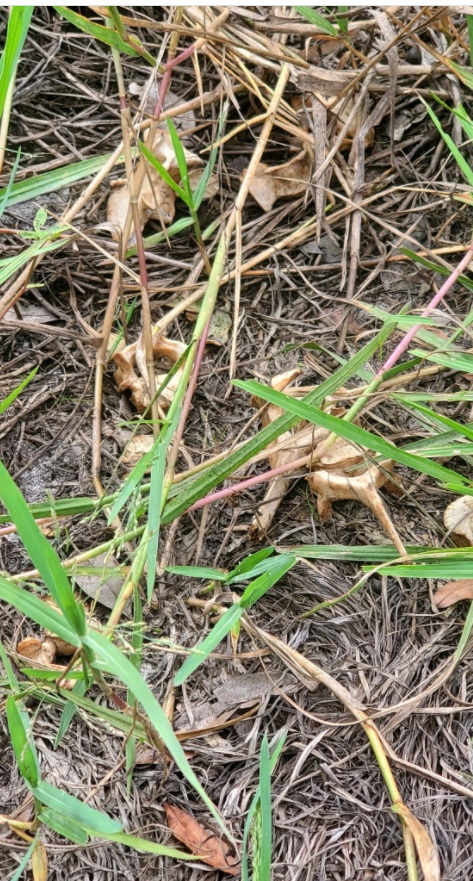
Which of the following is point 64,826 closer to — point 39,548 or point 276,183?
point 39,548

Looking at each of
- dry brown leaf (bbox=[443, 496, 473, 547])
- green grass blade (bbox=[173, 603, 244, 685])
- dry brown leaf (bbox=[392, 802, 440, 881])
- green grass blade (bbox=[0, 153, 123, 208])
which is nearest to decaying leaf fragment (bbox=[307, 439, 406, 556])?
dry brown leaf (bbox=[443, 496, 473, 547])

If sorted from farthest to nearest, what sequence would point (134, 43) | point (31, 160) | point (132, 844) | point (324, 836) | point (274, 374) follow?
point (31, 160) < point (274, 374) < point (134, 43) < point (324, 836) < point (132, 844)

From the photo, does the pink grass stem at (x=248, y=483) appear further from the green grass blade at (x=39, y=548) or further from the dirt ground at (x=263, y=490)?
the green grass blade at (x=39, y=548)

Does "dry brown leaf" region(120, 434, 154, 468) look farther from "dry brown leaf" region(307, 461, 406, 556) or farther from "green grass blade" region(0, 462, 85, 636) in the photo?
"green grass blade" region(0, 462, 85, 636)

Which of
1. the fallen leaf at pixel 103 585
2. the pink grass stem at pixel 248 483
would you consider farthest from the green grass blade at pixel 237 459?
the fallen leaf at pixel 103 585

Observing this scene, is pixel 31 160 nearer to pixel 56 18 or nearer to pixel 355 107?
pixel 56 18

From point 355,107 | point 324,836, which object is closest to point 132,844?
point 324,836
